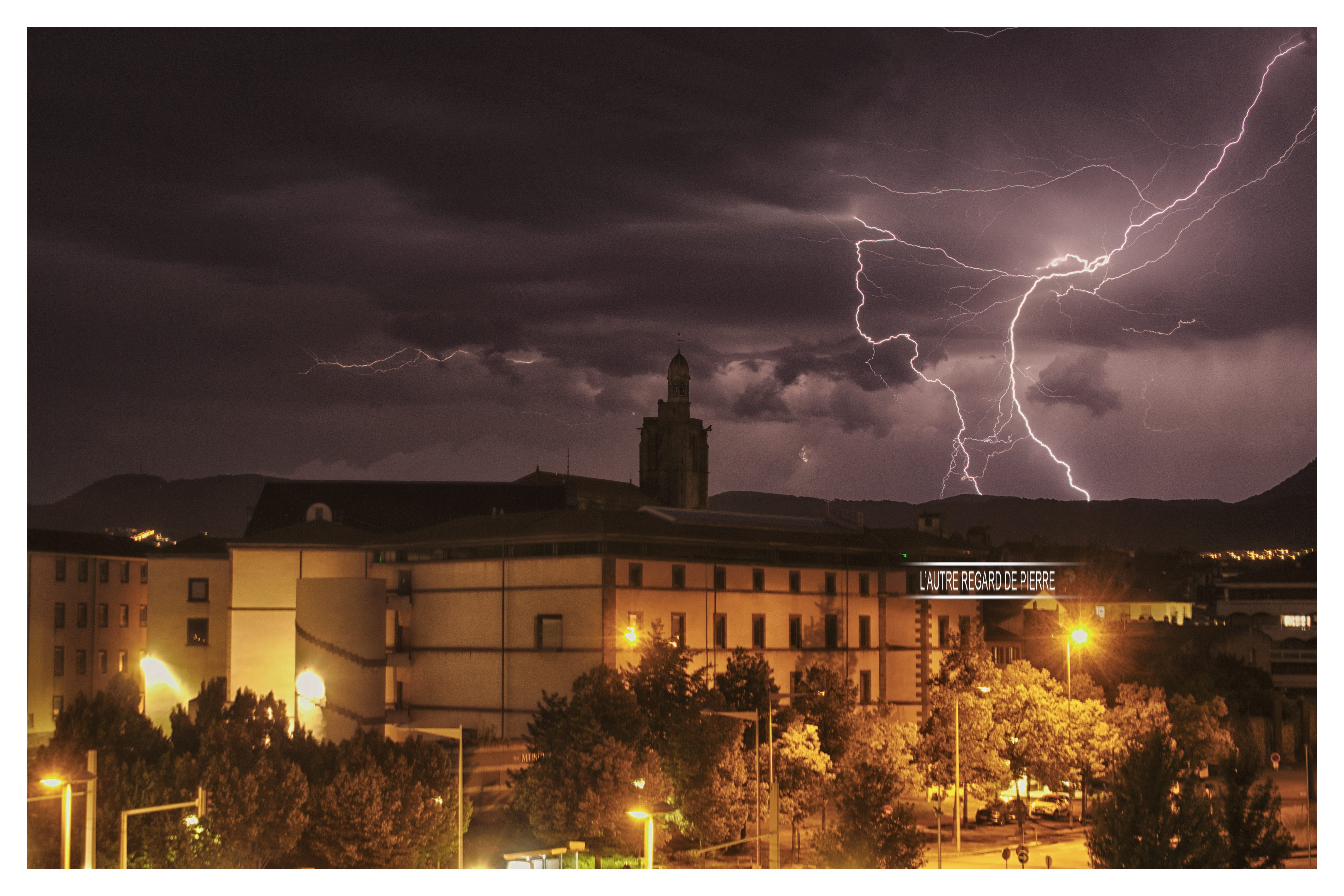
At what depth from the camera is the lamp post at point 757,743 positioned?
3978 centimetres

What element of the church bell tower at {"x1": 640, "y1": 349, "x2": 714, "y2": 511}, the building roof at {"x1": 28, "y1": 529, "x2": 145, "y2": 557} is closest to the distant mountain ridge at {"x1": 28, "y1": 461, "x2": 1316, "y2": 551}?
the building roof at {"x1": 28, "y1": 529, "x2": 145, "y2": 557}

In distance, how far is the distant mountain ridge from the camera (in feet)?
240

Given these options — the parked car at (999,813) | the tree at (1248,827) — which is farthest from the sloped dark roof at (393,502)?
the tree at (1248,827)

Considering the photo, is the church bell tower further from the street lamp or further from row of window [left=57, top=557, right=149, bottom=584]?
the street lamp

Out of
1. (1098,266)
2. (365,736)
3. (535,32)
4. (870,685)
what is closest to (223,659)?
(870,685)

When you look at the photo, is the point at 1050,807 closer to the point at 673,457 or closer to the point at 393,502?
the point at 393,502

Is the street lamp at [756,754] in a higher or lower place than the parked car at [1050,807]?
higher

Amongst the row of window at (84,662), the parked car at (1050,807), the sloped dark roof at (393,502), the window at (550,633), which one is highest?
the sloped dark roof at (393,502)

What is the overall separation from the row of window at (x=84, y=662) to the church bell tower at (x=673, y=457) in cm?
6426

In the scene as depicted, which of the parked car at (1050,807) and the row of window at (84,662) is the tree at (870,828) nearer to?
the parked car at (1050,807)

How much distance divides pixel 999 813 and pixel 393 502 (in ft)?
196

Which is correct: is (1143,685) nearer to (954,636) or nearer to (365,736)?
(954,636)

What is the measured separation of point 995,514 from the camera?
123 meters

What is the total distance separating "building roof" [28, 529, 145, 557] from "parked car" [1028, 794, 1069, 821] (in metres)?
52.1
